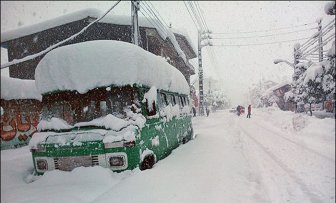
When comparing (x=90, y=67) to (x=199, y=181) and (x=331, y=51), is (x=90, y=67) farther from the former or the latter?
(x=331, y=51)

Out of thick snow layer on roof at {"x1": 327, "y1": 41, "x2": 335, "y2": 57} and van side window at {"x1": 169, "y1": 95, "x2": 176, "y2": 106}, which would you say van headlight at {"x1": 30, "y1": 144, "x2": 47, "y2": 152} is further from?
thick snow layer on roof at {"x1": 327, "y1": 41, "x2": 335, "y2": 57}

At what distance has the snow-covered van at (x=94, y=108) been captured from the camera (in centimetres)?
523

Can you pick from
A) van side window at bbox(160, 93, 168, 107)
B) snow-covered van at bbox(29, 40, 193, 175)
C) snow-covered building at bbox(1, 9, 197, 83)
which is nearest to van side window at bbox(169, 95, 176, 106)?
van side window at bbox(160, 93, 168, 107)

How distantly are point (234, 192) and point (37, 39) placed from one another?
18.9m

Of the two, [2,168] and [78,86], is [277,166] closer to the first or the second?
[78,86]

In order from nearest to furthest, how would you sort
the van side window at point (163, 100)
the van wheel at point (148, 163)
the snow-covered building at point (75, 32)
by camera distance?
the van wheel at point (148, 163)
the van side window at point (163, 100)
the snow-covered building at point (75, 32)

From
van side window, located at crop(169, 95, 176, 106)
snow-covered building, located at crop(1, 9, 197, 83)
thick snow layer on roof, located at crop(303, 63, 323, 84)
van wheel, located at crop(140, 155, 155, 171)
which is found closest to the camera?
thick snow layer on roof, located at crop(303, 63, 323, 84)

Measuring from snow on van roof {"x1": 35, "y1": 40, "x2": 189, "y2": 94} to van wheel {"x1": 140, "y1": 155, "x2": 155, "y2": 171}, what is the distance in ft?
5.54

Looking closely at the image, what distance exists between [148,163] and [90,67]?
2.42 metres

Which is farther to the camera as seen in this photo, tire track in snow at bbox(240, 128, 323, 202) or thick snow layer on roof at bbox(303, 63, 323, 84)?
tire track in snow at bbox(240, 128, 323, 202)

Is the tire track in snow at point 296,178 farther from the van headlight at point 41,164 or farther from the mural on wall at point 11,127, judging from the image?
the van headlight at point 41,164

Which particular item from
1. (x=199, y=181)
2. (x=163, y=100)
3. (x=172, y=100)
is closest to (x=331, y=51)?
(x=199, y=181)

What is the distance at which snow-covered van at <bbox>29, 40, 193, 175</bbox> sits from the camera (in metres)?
5.23

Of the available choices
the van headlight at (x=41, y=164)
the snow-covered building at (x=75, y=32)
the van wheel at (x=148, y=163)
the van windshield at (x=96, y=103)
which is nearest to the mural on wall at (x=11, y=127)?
the van headlight at (x=41, y=164)
